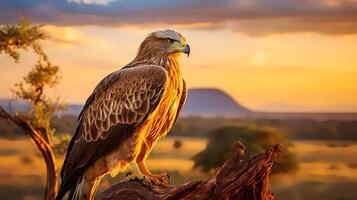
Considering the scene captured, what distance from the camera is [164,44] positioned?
5.36 m

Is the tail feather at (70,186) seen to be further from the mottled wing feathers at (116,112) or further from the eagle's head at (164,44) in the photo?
the eagle's head at (164,44)

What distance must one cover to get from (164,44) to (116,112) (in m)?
0.66

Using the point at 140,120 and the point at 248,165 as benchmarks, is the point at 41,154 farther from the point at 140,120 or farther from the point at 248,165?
the point at 248,165

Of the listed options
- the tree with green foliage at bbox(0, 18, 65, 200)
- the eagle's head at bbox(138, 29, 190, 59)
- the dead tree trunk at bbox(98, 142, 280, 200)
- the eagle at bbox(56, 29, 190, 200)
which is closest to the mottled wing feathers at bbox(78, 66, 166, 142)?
the eagle at bbox(56, 29, 190, 200)

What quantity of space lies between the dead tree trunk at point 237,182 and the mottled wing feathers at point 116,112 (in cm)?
71

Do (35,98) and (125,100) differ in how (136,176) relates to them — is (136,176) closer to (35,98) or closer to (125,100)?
(125,100)

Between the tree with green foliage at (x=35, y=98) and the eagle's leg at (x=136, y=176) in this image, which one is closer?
the eagle's leg at (x=136, y=176)

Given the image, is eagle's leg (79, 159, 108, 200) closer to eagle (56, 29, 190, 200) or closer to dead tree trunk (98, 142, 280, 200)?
eagle (56, 29, 190, 200)

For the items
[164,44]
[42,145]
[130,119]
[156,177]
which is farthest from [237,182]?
[42,145]

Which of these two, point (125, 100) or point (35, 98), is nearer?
point (125, 100)

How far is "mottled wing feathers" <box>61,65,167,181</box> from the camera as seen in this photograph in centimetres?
519

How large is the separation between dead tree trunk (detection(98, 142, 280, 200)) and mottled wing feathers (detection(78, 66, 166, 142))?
0.76m

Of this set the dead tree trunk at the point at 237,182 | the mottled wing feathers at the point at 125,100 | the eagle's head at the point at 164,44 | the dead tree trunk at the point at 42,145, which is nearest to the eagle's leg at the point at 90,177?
the mottled wing feathers at the point at 125,100

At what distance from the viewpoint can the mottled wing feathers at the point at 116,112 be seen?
519 cm
